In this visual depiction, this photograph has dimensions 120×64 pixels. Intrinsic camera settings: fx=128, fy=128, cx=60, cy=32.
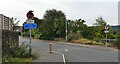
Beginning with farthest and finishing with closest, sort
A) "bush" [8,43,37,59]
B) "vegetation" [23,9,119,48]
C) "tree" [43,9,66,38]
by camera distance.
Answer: "tree" [43,9,66,38], "vegetation" [23,9,119,48], "bush" [8,43,37,59]

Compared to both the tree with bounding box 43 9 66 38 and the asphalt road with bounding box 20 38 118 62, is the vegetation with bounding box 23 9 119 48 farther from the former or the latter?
the asphalt road with bounding box 20 38 118 62

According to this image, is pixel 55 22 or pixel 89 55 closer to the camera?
pixel 89 55

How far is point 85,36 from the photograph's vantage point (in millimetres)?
28438

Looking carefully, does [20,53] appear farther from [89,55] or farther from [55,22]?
[55,22]

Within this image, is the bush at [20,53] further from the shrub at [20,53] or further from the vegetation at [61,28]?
the vegetation at [61,28]

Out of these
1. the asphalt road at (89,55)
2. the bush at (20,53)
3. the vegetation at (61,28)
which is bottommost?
the asphalt road at (89,55)

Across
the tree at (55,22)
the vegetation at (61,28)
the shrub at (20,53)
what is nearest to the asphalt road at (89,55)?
the shrub at (20,53)

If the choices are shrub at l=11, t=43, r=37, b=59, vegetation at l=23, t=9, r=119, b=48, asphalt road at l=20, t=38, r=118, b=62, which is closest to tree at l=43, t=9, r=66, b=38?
vegetation at l=23, t=9, r=119, b=48

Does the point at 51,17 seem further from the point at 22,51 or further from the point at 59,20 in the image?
the point at 22,51

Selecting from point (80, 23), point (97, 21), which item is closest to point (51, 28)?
point (80, 23)

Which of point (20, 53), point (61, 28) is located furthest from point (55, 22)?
point (20, 53)

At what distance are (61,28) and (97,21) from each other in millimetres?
8775

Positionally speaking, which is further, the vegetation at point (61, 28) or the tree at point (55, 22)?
the tree at point (55, 22)

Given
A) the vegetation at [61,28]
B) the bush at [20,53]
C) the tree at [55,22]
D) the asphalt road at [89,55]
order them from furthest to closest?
the tree at [55,22] → the vegetation at [61,28] → the asphalt road at [89,55] → the bush at [20,53]
